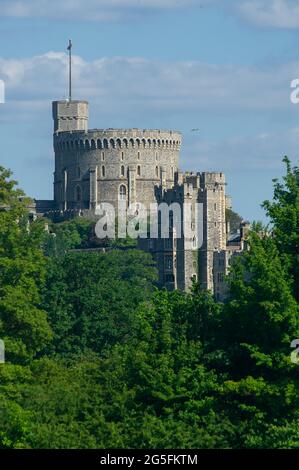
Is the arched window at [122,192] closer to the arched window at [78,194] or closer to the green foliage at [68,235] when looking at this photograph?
the arched window at [78,194]

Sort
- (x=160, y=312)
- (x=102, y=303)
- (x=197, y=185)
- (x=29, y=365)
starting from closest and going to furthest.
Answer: (x=160, y=312), (x=29, y=365), (x=102, y=303), (x=197, y=185)

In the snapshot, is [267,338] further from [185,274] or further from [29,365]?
[185,274]

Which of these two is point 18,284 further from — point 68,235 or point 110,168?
point 110,168

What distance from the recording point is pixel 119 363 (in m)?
59.0

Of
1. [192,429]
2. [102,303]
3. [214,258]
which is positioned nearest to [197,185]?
[214,258]

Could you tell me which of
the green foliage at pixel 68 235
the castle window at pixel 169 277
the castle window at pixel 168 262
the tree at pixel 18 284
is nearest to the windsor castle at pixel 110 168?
the green foliage at pixel 68 235

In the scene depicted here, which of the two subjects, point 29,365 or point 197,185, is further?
point 197,185

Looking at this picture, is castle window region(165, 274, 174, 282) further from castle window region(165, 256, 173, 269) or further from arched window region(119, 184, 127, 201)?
arched window region(119, 184, 127, 201)

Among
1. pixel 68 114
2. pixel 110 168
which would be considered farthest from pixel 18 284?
pixel 68 114

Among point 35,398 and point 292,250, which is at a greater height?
point 292,250

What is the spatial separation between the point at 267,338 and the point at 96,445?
6.15m

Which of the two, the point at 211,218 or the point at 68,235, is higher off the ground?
the point at 211,218

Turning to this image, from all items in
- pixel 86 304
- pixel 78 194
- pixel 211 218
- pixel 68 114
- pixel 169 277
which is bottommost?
pixel 86 304
